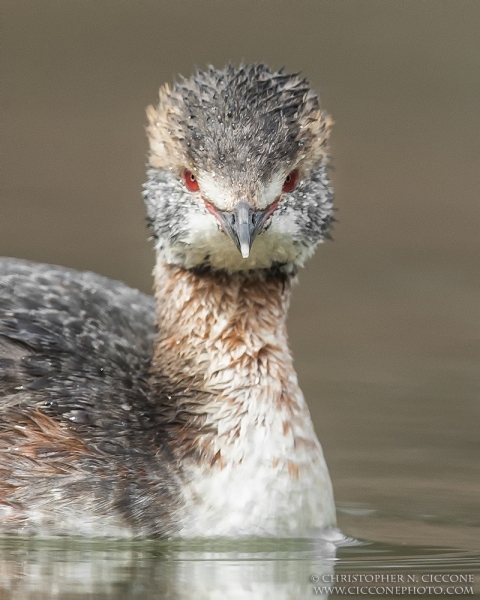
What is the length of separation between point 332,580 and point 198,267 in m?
1.77

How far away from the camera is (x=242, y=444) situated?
8852mm

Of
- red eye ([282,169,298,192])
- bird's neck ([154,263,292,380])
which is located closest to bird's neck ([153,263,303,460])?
bird's neck ([154,263,292,380])

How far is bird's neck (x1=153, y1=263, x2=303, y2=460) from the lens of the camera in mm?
8945

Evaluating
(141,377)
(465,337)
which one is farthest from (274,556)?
(465,337)

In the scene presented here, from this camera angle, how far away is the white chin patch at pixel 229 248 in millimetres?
8508

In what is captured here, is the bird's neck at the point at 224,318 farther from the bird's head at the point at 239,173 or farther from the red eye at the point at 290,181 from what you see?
the red eye at the point at 290,181

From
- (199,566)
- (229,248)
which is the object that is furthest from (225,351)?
(199,566)

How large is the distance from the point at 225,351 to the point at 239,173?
1.10m

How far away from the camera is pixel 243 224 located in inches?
322

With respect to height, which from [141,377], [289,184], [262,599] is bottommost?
[262,599]

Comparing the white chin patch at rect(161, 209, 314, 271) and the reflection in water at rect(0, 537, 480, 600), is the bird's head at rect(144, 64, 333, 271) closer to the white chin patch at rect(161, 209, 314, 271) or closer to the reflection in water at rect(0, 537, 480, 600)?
the white chin patch at rect(161, 209, 314, 271)

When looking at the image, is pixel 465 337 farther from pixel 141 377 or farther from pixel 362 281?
pixel 141 377

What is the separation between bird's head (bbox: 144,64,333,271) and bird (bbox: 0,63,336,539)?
0.01 meters

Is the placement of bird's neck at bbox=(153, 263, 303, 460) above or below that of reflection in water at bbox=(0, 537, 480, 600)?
above
